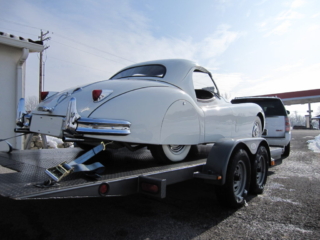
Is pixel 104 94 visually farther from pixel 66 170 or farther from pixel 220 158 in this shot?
pixel 220 158

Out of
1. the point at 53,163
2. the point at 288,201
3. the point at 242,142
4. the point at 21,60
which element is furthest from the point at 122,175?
the point at 21,60

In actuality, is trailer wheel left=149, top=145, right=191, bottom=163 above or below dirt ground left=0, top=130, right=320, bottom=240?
above

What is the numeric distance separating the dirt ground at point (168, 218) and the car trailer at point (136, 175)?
0.35 meters

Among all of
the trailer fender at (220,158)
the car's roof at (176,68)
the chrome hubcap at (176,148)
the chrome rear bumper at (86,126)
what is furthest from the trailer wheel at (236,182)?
the chrome rear bumper at (86,126)

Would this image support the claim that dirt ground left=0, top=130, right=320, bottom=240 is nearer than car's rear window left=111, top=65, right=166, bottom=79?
Yes

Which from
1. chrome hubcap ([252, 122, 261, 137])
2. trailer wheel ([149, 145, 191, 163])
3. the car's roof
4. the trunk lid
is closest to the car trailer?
trailer wheel ([149, 145, 191, 163])

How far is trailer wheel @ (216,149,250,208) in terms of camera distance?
130 inches

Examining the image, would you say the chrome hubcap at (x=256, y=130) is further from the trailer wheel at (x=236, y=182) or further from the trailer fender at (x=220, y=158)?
the trailer fender at (x=220, y=158)

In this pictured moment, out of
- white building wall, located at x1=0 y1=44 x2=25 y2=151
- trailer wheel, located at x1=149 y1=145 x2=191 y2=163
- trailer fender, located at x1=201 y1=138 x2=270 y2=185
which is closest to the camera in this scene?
trailer fender, located at x1=201 y1=138 x2=270 y2=185

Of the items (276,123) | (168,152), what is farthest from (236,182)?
(276,123)

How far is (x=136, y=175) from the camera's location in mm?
2586

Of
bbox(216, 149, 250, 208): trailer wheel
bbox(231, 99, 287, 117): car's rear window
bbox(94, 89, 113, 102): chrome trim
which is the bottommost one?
bbox(216, 149, 250, 208): trailer wheel

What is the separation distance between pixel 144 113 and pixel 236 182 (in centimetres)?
169

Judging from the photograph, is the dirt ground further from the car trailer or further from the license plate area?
the license plate area
